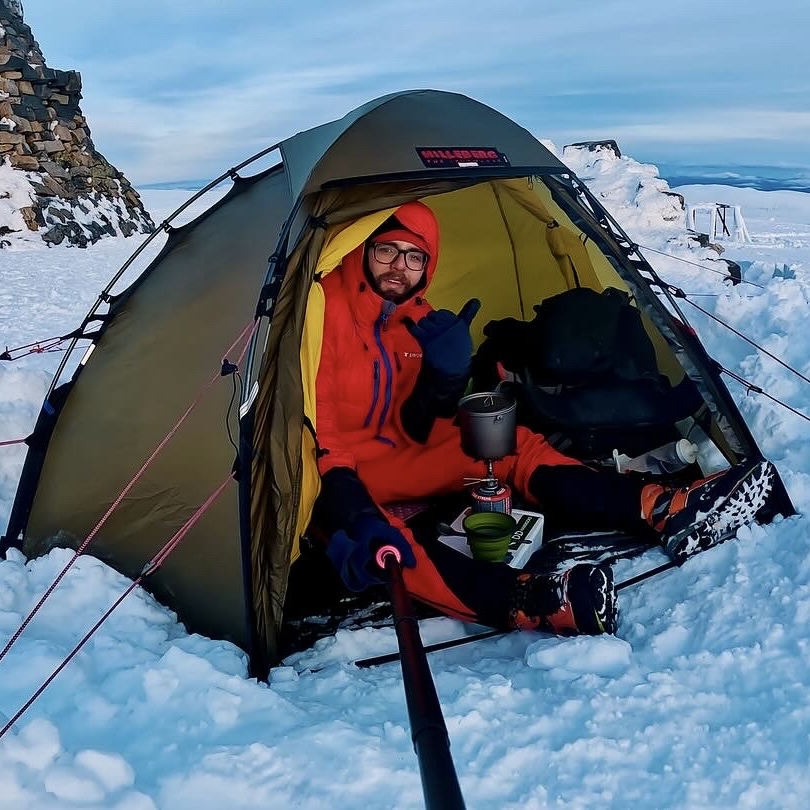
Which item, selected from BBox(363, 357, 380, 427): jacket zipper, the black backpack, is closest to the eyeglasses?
BBox(363, 357, 380, 427): jacket zipper

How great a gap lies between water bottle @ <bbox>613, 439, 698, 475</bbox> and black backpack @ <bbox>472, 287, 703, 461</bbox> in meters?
0.08

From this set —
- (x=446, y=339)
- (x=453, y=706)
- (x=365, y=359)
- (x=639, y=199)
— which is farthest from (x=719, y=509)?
(x=639, y=199)

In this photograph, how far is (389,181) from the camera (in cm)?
276

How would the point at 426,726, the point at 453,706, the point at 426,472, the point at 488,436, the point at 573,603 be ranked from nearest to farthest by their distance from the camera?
the point at 426,726 → the point at 453,706 → the point at 573,603 → the point at 488,436 → the point at 426,472

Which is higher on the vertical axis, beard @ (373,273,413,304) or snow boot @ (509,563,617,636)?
beard @ (373,273,413,304)

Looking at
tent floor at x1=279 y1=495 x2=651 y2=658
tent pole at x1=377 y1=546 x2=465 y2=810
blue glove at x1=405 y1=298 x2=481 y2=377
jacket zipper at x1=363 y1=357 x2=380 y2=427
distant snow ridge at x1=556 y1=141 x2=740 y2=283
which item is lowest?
tent pole at x1=377 y1=546 x2=465 y2=810

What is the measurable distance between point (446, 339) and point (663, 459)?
131cm

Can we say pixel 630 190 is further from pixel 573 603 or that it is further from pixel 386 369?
pixel 573 603

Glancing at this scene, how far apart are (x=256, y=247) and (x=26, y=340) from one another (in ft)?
16.3

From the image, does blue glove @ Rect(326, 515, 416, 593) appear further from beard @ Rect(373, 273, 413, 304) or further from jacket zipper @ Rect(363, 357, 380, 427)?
beard @ Rect(373, 273, 413, 304)

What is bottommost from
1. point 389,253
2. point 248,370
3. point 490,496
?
point 490,496

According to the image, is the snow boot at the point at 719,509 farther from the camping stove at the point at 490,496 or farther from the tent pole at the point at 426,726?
the tent pole at the point at 426,726

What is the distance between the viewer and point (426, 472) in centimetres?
361

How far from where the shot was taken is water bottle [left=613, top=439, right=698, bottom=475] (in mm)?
3750
